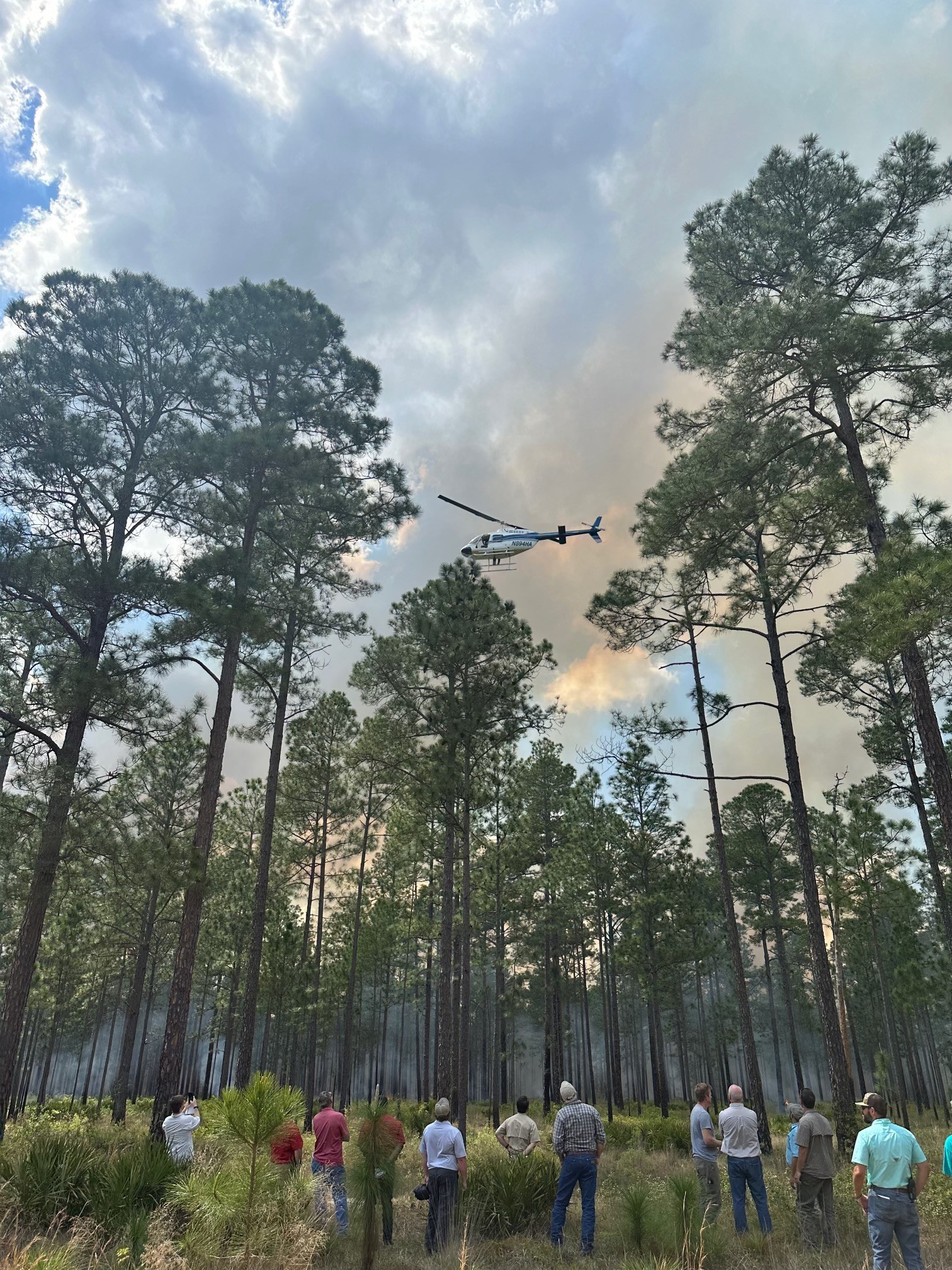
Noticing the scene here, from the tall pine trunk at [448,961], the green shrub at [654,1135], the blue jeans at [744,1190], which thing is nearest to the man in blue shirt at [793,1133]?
the blue jeans at [744,1190]

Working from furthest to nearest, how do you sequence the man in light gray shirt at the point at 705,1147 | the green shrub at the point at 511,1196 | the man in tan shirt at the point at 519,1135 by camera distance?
1. the man in light gray shirt at the point at 705,1147
2. the man in tan shirt at the point at 519,1135
3. the green shrub at the point at 511,1196

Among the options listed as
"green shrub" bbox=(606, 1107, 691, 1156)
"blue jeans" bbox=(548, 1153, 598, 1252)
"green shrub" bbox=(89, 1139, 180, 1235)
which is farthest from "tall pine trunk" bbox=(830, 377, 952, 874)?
"green shrub" bbox=(89, 1139, 180, 1235)

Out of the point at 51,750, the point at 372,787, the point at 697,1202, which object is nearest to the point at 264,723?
the point at 51,750

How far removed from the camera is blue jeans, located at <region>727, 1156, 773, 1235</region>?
8242mm

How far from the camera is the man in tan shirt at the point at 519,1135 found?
8.69m

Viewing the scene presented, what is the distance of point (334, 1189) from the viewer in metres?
7.82

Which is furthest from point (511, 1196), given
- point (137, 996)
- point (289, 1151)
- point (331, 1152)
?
point (137, 996)

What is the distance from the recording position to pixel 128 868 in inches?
476

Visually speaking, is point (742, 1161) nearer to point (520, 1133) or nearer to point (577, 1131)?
point (577, 1131)

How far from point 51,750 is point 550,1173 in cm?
1075

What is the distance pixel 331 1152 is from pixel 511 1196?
2.32m

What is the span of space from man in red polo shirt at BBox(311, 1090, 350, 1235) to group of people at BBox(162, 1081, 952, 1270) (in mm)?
11

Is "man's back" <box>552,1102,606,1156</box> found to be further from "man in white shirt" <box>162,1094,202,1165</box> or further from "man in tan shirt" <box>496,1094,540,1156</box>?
"man in white shirt" <box>162,1094,202,1165</box>

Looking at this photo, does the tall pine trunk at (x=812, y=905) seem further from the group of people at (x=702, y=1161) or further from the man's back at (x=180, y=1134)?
the man's back at (x=180, y=1134)
